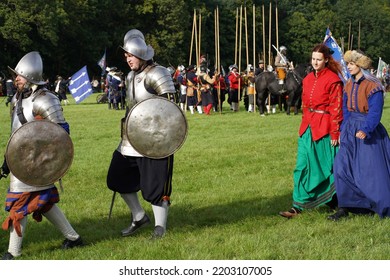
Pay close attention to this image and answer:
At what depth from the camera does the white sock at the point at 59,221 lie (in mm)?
5500

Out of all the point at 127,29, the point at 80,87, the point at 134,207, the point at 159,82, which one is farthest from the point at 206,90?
the point at 127,29

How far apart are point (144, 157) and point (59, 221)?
88 centimetres

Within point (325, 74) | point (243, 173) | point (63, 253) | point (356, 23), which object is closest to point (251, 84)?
point (243, 173)

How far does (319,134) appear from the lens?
21.2ft

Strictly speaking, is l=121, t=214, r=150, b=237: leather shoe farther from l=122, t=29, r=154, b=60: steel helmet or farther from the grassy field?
l=122, t=29, r=154, b=60: steel helmet

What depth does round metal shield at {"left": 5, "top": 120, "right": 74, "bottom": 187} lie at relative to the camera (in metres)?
5.11

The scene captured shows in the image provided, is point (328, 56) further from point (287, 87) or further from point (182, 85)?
point (182, 85)

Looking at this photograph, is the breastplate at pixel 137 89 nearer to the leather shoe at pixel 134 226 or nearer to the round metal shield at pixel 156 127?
the round metal shield at pixel 156 127

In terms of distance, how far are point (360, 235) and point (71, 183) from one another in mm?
4585

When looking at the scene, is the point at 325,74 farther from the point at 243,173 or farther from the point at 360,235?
the point at 243,173

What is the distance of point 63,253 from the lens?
543cm

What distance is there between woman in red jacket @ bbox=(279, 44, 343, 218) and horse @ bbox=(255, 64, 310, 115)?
13.4m

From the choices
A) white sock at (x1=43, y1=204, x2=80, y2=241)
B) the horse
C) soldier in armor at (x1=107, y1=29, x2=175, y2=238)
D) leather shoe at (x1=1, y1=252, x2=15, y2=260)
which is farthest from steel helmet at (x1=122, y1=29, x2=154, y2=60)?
the horse
